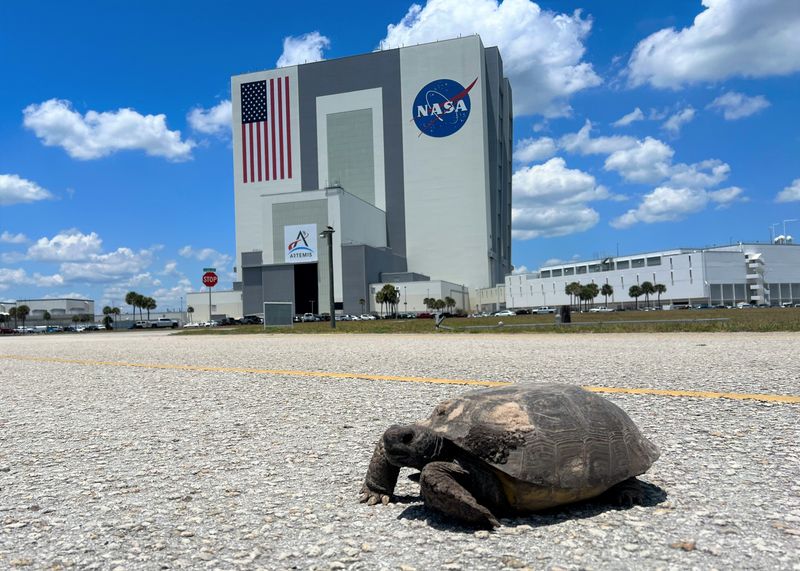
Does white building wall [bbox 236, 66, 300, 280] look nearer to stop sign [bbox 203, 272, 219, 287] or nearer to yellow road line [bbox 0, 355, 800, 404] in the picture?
stop sign [bbox 203, 272, 219, 287]

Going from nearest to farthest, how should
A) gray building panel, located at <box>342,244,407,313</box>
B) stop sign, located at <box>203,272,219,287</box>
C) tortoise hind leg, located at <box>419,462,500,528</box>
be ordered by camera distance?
1. tortoise hind leg, located at <box>419,462,500,528</box>
2. stop sign, located at <box>203,272,219,287</box>
3. gray building panel, located at <box>342,244,407,313</box>

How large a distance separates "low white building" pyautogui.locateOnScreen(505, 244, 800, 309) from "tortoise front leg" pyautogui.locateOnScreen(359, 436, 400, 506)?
125m

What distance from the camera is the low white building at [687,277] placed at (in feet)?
407

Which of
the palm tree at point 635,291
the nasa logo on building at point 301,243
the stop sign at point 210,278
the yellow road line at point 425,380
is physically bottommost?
the yellow road line at point 425,380

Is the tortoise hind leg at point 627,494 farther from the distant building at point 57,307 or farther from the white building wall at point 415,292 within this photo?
the distant building at point 57,307

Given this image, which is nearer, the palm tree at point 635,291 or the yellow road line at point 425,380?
the yellow road line at point 425,380

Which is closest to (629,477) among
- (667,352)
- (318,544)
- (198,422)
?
(318,544)

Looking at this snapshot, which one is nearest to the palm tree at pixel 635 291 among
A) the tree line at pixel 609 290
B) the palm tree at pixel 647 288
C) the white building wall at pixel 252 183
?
the tree line at pixel 609 290

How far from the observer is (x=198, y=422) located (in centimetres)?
717

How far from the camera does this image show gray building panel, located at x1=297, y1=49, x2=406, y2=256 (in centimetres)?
11662

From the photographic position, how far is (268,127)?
391 ft

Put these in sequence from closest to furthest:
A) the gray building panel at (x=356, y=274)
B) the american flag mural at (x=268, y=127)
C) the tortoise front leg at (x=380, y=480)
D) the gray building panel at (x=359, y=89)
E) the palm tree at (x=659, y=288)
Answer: the tortoise front leg at (x=380, y=480) → the gray building panel at (x=356, y=274) → the gray building panel at (x=359, y=89) → the american flag mural at (x=268, y=127) → the palm tree at (x=659, y=288)

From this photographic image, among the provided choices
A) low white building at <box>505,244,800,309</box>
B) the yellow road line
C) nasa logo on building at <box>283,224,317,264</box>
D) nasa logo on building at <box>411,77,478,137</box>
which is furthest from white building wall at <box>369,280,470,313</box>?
the yellow road line

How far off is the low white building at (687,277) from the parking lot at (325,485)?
121 meters
